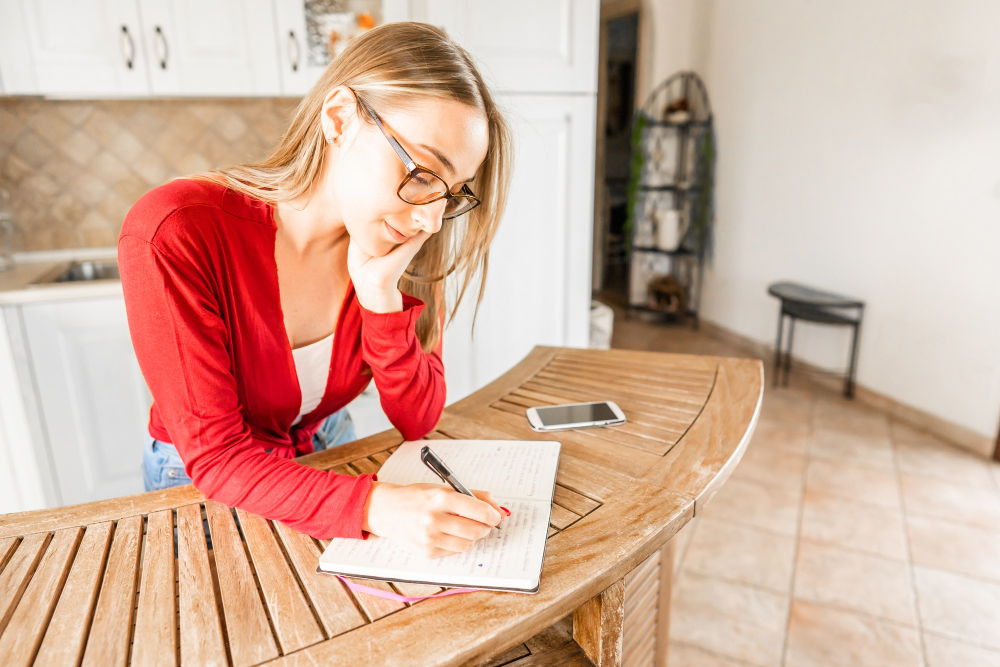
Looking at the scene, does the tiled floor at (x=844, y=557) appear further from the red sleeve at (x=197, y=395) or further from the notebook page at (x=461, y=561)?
the red sleeve at (x=197, y=395)

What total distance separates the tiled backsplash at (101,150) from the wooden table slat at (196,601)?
1.88 metres

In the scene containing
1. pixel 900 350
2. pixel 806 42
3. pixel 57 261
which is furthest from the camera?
pixel 806 42

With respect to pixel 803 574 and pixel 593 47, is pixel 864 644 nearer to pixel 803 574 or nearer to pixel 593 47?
A: pixel 803 574

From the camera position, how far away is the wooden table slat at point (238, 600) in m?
0.63

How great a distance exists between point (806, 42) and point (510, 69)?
213cm

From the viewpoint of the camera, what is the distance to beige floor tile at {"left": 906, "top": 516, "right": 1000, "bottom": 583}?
80.1 inches

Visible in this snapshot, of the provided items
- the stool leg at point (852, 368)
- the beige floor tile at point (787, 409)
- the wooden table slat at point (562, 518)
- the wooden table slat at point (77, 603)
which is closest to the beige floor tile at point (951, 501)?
the beige floor tile at point (787, 409)

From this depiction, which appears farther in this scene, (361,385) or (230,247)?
(361,385)

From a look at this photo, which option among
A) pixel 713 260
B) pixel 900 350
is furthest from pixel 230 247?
pixel 713 260

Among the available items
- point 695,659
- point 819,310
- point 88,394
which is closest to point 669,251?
point 819,310

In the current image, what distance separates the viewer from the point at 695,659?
1684mm

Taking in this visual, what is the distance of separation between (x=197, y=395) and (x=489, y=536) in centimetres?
43

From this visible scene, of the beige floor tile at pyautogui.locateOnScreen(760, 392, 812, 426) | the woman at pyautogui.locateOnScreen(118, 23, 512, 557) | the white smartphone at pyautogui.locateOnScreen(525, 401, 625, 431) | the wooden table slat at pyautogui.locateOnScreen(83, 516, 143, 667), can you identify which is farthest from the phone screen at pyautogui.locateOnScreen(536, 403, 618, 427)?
the beige floor tile at pyautogui.locateOnScreen(760, 392, 812, 426)

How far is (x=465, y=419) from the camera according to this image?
3.92 feet
